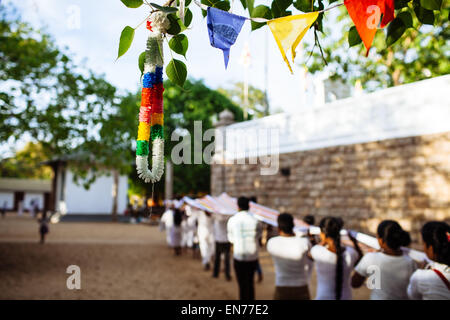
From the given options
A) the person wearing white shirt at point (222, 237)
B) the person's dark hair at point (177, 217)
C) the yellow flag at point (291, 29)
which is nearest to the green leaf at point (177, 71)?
the yellow flag at point (291, 29)

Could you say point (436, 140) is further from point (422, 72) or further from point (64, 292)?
point (64, 292)

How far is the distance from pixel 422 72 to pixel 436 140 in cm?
421

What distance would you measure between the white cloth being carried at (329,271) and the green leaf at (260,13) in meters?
2.23

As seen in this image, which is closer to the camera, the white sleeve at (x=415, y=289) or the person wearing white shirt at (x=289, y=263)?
the white sleeve at (x=415, y=289)

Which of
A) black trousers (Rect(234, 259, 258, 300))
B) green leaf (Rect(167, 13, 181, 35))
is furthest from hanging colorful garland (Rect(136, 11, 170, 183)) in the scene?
black trousers (Rect(234, 259, 258, 300))

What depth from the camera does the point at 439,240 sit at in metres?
2.53

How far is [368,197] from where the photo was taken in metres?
9.52

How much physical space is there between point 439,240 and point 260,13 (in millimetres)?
1995

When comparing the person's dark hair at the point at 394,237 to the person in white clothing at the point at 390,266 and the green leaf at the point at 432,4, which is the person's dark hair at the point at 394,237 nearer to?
the person in white clothing at the point at 390,266

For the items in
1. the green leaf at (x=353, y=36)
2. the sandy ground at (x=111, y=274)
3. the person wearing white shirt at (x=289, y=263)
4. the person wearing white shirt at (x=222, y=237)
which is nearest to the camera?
the green leaf at (x=353, y=36)

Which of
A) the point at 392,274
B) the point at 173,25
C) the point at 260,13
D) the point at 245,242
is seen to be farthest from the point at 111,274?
the point at 260,13

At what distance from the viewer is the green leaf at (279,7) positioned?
193 centimetres
